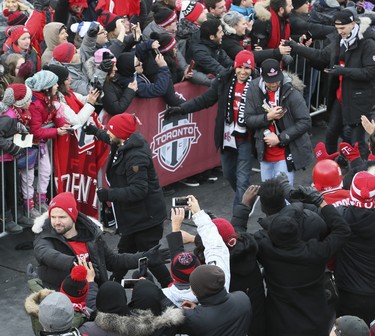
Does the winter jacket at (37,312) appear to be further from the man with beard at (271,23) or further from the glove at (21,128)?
the man with beard at (271,23)

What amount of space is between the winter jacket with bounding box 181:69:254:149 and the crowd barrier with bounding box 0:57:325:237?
0.50 metres

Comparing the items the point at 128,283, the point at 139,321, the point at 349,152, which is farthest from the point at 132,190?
the point at 139,321

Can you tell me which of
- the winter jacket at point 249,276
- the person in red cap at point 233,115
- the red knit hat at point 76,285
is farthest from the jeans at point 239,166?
the red knit hat at point 76,285

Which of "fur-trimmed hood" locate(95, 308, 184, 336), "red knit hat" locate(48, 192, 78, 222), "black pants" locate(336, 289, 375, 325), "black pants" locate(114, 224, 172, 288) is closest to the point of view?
"fur-trimmed hood" locate(95, 308, 184, 336)

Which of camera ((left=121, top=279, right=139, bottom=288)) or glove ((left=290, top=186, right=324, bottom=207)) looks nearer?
camera ((left=121, top=279, right=139, bottom=288))

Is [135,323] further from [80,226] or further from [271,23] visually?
[271,23]

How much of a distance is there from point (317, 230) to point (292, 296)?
0.56 m

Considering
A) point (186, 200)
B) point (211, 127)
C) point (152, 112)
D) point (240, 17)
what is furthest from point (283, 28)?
point (186, 200)

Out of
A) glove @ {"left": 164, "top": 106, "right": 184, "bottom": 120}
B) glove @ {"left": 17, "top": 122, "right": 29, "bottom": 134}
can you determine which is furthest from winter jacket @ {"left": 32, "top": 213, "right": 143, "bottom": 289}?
glove @ {"left": 164, "top": 106, "right": 184, "bottom": 120}

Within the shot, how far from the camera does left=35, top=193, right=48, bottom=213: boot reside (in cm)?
972

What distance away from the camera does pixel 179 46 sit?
1206 centimetres

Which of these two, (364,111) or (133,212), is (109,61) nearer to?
(133,212)

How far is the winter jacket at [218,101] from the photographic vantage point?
33.9 feet

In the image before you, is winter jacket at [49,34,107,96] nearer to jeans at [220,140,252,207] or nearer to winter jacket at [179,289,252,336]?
jeans at [220,140,252,207]
